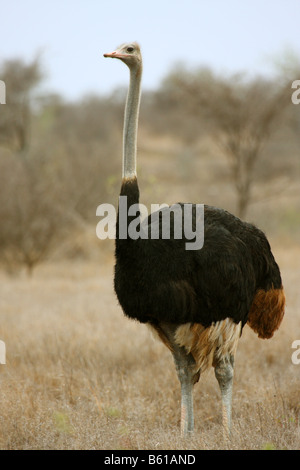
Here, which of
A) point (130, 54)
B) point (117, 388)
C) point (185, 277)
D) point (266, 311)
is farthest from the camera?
point (117, 388)

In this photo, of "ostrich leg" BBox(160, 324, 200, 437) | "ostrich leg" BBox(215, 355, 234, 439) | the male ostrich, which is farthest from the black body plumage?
"ostrich leg" BBox(160, 324, 200, 437)

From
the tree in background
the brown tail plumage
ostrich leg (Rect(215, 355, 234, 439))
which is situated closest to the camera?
ostrich leg (Rect(215, 355, 234, 439))

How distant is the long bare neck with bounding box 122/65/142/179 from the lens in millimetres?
3371

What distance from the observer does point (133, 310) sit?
3340mm

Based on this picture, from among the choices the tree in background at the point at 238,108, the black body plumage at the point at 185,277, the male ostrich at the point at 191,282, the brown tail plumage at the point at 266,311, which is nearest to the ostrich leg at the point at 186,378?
the male ostrich at the point at 191,282

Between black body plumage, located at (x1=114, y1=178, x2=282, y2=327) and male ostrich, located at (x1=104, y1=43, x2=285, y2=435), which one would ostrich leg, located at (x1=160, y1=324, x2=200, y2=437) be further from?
black body plumage, located at (x1=114, y1=178, x2=282, y2=327)

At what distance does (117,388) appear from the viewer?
473 cm

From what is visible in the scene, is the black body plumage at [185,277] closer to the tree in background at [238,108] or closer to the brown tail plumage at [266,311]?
the brown tail plumage at [266,311]

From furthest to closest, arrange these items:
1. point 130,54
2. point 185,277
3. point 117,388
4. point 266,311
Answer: point 117,388, point 266,311, point 130,54, point 185,277

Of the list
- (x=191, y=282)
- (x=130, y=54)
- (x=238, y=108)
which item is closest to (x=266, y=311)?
(x=191, y=282)

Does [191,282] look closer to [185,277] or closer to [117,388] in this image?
[185,277]

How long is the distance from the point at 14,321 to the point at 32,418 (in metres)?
3.47

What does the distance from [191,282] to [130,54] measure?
1327 mm

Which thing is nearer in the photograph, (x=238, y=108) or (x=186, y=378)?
(x=186, y=378)
